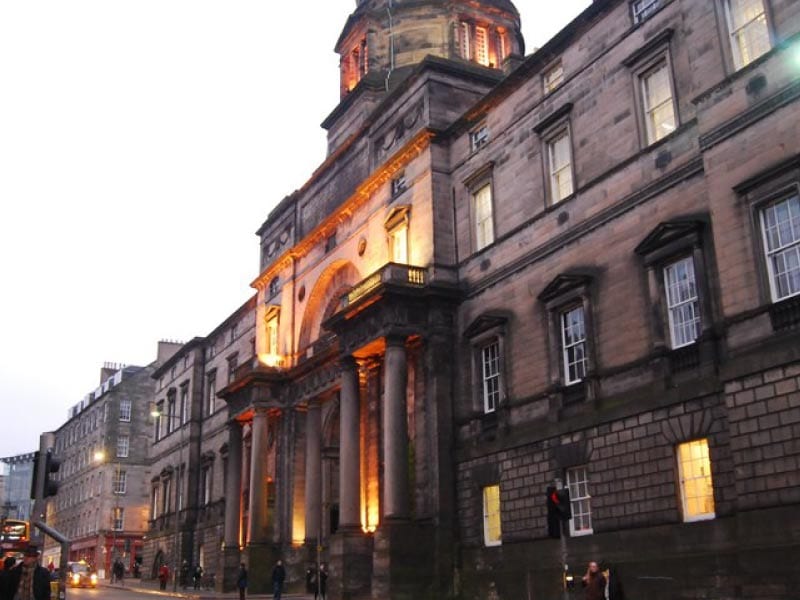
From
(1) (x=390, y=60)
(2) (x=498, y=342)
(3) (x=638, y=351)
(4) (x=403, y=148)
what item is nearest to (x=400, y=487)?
(2) (x=498, y=342)

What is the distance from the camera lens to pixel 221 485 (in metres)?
54.7

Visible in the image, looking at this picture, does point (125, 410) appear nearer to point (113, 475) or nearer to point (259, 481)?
point (113, 475)

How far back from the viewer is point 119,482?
85812 mm

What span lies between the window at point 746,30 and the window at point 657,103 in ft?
8.48


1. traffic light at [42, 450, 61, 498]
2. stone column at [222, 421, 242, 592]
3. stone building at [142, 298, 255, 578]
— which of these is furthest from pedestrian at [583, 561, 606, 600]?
stone building at [142, 298, 255, 578]

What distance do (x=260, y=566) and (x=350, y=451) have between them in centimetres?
1203

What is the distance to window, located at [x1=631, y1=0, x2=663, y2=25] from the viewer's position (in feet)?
83.0

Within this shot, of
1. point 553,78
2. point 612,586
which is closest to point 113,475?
point 553,78

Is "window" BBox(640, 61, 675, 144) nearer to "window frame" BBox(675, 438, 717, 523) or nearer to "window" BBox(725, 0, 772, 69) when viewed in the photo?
"window" BBox(725, 0, 772, 69)

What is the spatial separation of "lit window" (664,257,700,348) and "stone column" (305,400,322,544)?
74.2 ft

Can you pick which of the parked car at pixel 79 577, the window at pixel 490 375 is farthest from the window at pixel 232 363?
the window at pixel 490 375

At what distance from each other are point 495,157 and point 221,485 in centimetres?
3136

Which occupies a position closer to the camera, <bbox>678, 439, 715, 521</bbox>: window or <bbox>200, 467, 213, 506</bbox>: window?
<bbox>678, 439, 715, 521</bbox>: window

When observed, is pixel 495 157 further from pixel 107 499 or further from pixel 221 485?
pixel 107 499
